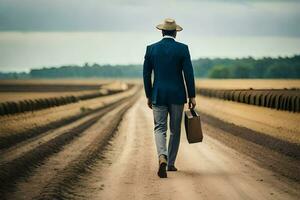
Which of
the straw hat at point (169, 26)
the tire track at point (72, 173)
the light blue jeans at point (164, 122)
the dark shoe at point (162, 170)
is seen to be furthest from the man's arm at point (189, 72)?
the tire track at point (72, 173)

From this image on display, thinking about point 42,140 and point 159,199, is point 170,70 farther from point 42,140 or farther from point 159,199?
point 42,140

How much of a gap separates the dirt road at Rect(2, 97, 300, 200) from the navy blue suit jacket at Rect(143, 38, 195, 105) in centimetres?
117

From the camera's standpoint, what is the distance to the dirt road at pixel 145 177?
337 inches

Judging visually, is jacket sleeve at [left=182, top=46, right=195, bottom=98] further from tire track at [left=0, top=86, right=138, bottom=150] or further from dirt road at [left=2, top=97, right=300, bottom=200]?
tire track at [left=0, top=86, right=138, bottom=150]

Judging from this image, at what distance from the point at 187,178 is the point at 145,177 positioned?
2.01 ft

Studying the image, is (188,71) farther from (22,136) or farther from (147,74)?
(22,136)

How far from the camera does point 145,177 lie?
1005 centimetres

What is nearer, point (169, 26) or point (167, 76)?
point (169, 26)

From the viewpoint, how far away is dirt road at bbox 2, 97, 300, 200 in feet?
28.1

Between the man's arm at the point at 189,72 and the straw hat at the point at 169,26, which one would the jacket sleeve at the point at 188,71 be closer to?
the man's arm at the point at 189,72

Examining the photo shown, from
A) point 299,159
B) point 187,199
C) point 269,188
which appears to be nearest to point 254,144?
point 299,159

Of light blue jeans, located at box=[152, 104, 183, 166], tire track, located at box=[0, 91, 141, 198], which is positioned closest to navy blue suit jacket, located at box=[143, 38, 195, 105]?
light blue jeans, located at box=[152, 104, 183, 166]

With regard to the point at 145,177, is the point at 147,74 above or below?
above

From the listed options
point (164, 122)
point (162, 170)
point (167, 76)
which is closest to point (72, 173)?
point (162, 170)
